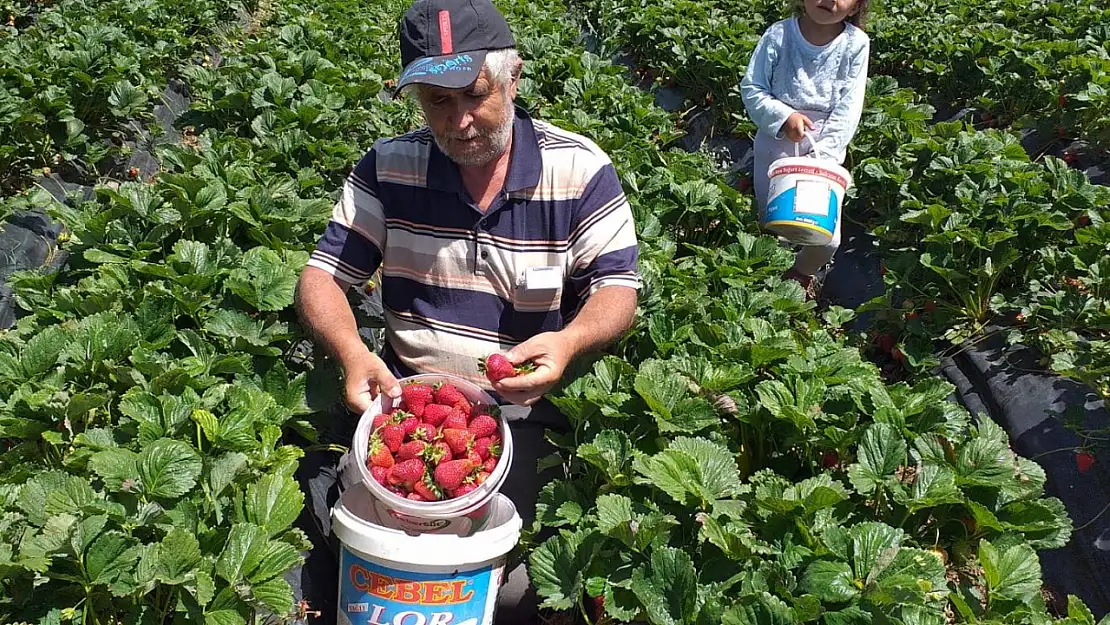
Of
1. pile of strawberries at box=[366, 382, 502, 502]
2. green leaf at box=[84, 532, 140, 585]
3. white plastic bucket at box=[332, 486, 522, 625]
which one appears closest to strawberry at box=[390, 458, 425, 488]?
pile of strawberries at box=[366, 382, 502, 502]

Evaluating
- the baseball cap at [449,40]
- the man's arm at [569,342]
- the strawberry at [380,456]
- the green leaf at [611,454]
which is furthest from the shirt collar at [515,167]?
the strawberry at [380,456]

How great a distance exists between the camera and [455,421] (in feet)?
7.20

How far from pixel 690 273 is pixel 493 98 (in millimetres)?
1322

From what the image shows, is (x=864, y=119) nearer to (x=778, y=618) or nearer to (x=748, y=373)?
(x=748, y=373)

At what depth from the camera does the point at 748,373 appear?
2.59 m

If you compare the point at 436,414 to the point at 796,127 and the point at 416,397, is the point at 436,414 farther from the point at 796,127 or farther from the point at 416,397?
the point at 796,127

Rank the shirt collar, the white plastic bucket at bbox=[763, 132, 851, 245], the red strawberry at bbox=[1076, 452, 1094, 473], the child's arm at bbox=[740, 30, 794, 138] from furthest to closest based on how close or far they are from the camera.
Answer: the child's arm at bbox=[740, 30, 794, 138] → the white plastic bucket at bbox=[763, 132, 851, 245] → the red strawberry at bbox=[1076, 452, 1094, 473] → the shirt collar

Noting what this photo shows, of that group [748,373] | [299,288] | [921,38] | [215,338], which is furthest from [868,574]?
[921,38]

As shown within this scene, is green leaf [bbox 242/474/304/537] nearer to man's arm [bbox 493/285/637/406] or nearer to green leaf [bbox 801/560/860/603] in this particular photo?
man's arm [bbox 493/285/637/406]

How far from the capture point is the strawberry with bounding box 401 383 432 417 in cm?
223

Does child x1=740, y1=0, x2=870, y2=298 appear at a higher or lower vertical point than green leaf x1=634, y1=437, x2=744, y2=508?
higher

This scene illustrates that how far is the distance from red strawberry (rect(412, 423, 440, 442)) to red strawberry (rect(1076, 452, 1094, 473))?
2.22 metres

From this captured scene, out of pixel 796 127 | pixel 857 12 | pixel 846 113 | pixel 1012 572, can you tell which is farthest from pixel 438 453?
pixel 857 12

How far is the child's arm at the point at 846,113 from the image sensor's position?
4.24 m
